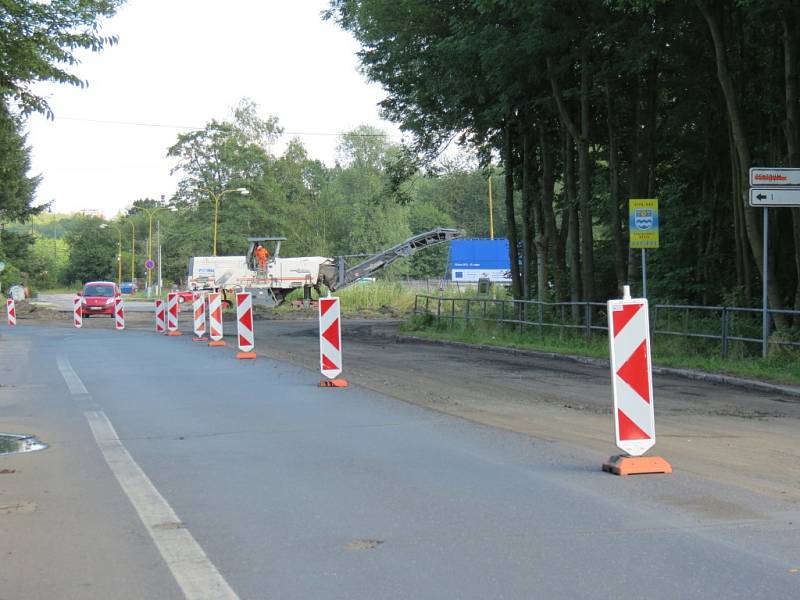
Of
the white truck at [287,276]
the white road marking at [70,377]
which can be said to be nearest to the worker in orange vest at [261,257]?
the white truck at [287,276]

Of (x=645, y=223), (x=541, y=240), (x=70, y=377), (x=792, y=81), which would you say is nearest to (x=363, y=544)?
(x=70, y=377)

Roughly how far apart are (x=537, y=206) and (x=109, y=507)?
24.2 meters

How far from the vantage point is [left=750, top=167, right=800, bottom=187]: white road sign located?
16812 millimetres

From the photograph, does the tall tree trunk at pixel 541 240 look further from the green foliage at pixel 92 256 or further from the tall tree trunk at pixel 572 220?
the green foliage at pixel 92 256

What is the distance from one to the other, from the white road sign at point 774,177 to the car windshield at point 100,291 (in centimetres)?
3580

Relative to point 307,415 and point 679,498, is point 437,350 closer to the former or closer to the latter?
point 307,415

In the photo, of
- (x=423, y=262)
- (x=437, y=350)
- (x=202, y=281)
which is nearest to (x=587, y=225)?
(x=437, y=350)

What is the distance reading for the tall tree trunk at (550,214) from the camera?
28297 mm

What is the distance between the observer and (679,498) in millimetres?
6914

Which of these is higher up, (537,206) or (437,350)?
(537,206)

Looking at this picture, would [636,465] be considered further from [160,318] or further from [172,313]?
[160,318]

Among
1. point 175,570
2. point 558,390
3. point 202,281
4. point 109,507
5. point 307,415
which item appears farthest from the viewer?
point 202,281

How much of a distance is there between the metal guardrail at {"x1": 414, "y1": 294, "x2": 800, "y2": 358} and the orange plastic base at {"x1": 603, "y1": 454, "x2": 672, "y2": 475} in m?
9.55

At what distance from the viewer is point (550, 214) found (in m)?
28.6
